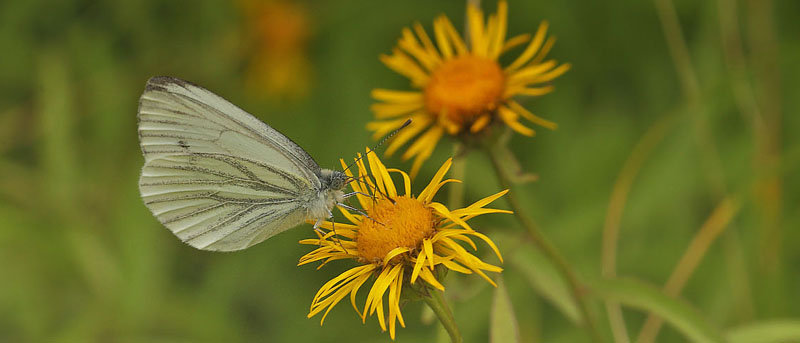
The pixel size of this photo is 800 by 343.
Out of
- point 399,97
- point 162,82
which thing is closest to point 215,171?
point 162,82

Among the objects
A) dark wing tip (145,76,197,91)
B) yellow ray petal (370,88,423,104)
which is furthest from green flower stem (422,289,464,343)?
dark wing tip (145,76,197,91)

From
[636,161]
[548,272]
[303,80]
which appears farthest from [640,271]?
[303,80]

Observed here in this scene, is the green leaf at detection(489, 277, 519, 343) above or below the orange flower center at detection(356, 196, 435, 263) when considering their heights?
below

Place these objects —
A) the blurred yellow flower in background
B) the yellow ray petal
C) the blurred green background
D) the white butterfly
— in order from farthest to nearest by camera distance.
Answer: the blurred yellow flower in background < the blurred green background < the yellow ray petal < the white butterfly

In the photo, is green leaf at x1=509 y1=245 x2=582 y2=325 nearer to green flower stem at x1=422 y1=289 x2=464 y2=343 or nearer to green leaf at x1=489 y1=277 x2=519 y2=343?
green leaf at x1=489 y1=277 x2=519 y2=343

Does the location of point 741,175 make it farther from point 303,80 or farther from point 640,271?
point 303,80

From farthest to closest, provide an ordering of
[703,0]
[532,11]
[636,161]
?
1. [532,11]
2. [703,0]
3. [636,161]
